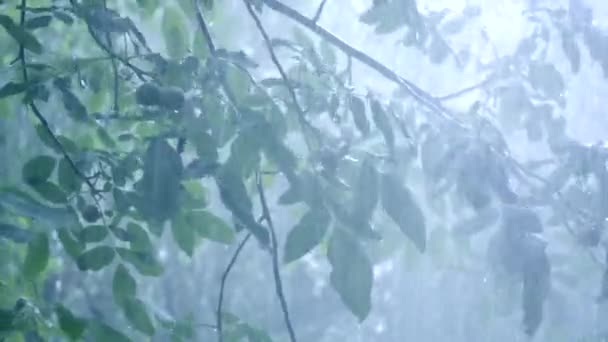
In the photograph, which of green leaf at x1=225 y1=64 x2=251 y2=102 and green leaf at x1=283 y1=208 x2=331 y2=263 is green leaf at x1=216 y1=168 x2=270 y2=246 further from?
green leaf at x1=225 y1=64 x2=251 y2=102

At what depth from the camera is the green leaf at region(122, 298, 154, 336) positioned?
1558 millimetres

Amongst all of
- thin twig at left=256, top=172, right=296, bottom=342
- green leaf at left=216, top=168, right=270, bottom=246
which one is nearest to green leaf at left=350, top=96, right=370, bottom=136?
thin twig at left=256, top=172, right=296, bottom=342

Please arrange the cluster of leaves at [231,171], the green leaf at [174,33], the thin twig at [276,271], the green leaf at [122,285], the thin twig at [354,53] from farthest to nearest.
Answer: the thin twig at [354,53], the green leaf at [174,33], the green leaf at [122,285], the thin twig at [276,271], the cluster of leaves at [231,171]

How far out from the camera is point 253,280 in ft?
24.8

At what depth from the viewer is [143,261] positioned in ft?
5.01

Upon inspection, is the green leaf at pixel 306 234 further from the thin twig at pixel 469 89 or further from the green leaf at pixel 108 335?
the thin twig at pixel 469 89

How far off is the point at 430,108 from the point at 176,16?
0.43m

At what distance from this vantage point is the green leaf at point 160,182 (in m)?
1.21

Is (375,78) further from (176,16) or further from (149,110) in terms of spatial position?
(149,110)

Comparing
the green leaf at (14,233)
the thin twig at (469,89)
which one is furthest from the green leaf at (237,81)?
the thin twig at (469,89)

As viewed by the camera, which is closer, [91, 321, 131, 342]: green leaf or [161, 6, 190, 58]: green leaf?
[91, 321, 131, 342]: green leaf

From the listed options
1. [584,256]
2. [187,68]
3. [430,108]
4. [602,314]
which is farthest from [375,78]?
[187,68]

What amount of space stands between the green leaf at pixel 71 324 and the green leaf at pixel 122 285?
8 centimetres

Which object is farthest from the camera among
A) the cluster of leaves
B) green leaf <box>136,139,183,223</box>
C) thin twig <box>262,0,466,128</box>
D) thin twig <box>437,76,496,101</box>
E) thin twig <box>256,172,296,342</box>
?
thin twig <box>437,76,496,101</box>
